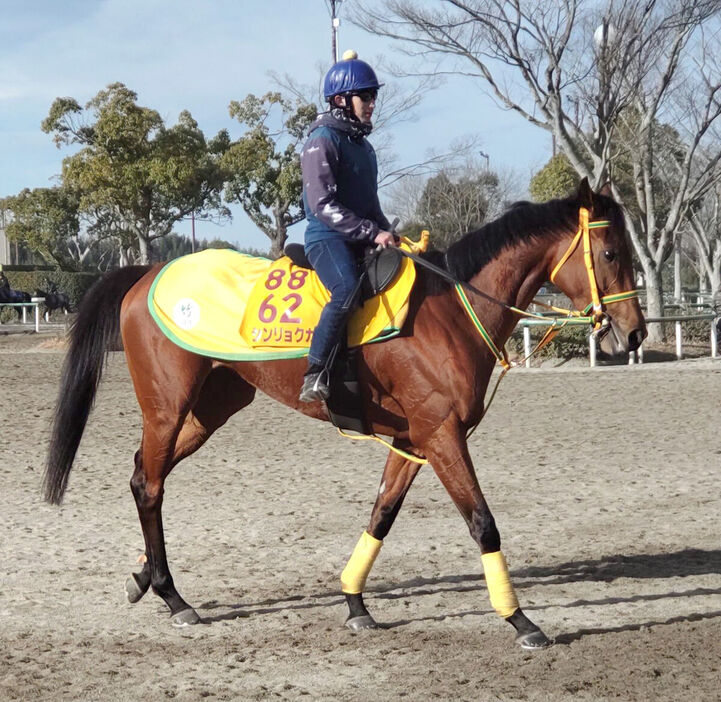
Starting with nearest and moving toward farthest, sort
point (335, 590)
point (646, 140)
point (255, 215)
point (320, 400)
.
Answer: point (320, 400), point (335, 590), point (646, 140), point (255, 215)

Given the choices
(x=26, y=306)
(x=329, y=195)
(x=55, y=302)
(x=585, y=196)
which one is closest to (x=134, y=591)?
(x=329, y=195)

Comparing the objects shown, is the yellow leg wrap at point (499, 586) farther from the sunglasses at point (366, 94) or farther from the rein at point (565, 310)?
the sunglasses at point (366, 94)

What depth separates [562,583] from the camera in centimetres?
548

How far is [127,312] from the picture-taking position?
18.2 feet

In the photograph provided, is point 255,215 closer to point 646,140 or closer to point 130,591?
point 646,140

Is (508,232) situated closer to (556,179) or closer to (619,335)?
(619,335)

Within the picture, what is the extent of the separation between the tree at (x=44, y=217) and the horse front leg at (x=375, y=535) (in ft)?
154

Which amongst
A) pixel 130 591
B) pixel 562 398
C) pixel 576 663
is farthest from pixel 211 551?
pixel 562 398

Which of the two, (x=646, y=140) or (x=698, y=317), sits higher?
(x=646, y=140)

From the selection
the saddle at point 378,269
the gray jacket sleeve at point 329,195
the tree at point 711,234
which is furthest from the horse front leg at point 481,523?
the tree at point 711,234

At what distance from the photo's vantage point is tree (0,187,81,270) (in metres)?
49.5

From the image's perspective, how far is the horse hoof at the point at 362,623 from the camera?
4.76 metres

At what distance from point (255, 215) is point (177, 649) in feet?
113

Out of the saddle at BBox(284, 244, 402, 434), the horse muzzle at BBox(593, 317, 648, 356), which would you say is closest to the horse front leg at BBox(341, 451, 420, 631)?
the saddle at BBox(284, 244, 402, 434)
